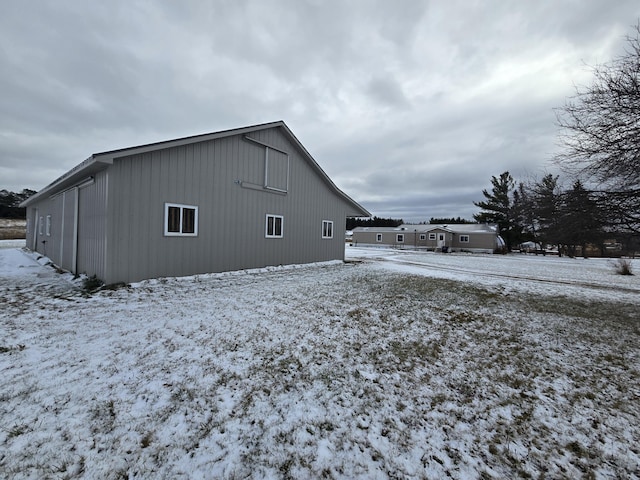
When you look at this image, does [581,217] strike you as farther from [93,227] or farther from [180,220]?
[93,227]

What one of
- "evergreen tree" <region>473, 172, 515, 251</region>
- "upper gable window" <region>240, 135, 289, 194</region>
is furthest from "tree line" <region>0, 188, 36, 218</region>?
"evergreen tree" <region>473, 172, 515, 251</region>

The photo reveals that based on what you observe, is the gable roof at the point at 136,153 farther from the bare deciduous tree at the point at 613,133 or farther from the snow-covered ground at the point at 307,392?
the bare deciduous tree at the point at 613,133

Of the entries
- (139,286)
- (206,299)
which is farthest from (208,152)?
(206,299)

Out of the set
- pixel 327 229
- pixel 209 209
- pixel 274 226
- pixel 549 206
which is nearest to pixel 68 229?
pixel 209 209

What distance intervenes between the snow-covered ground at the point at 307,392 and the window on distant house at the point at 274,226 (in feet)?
20.0

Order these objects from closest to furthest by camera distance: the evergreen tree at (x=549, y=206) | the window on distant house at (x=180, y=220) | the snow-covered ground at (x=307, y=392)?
the snow-covered ground at (x=307, y=392) → the evergreen tree at (x=549, y=206) → the window on distant house at (x=180, y=220)

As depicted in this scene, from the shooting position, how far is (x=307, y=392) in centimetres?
310

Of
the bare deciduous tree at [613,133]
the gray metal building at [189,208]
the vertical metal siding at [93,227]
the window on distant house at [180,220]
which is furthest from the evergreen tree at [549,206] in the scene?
the vertical metal siding at [93,227]

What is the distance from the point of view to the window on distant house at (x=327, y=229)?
1520 centimetres

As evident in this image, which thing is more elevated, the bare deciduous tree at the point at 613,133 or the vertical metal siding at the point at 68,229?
the bare deciduous tree at the point at 613,133

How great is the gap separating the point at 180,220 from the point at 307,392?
26.1 feet

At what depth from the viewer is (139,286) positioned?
7.91 metres

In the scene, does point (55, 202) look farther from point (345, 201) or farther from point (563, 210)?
point (563, 210)

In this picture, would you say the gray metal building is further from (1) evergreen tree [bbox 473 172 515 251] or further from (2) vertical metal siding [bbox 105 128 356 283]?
(1) evergreen tree [bbox 473 172 515 251]
